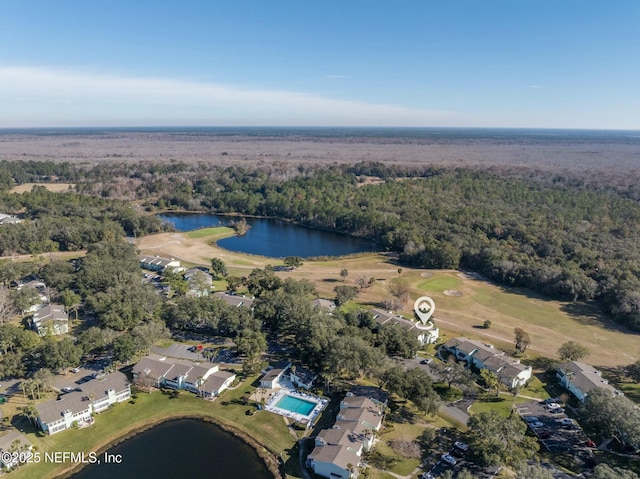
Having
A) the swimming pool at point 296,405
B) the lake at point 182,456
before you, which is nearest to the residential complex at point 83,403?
the lake at point 182,456

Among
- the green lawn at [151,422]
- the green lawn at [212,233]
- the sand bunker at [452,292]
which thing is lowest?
the green lawn at [151,422]

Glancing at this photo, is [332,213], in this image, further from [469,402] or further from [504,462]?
[504,462]

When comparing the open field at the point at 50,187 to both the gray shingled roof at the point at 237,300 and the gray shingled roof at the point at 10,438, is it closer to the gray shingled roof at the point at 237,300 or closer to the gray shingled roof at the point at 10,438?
the gray shingled roof at the point at 237,300

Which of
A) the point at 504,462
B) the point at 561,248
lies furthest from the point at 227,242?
the point at 504,462

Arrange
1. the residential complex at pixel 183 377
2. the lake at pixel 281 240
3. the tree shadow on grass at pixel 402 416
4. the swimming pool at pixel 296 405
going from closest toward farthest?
the tree shadow on grass at pixel 402 416 → the swimming pool at pixel 296 405 → the residential complex at pixel 183 377 → the lake at pixel 281 240

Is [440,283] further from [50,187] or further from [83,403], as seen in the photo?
[50,187]

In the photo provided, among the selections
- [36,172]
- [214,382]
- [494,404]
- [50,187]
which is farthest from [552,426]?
[36,172]

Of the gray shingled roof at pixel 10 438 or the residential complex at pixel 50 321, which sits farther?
the residential complex at pixel 50 321

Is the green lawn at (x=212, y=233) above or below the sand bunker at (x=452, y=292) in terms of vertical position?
above
